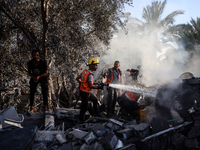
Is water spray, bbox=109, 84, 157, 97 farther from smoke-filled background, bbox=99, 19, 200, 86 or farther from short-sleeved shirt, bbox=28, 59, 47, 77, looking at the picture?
smoke-filled background, bbox=99, 19, 200, 86

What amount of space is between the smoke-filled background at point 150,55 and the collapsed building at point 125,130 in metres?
13.9

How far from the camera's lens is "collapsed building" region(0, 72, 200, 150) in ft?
10.1

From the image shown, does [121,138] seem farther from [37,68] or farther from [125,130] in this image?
[37,68]

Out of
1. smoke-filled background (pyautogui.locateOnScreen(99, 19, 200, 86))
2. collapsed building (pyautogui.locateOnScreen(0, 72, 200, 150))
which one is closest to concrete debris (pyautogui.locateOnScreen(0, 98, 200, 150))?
collapsed building (pyautogui.locateOnScreen(0, 72, 200, 150))

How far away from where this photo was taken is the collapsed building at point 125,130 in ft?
10.1

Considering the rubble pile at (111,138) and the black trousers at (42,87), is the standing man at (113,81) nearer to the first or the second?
the rubble pile at (111,138)

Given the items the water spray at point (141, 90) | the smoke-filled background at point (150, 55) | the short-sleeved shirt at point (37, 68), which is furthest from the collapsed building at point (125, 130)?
the smoke-filled background at point (150, 55)

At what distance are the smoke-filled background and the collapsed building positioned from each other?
548 inches

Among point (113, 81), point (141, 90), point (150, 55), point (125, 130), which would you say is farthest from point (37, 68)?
point (150, 55)

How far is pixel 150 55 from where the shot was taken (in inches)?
936

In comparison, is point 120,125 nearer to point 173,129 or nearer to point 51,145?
point 173,129

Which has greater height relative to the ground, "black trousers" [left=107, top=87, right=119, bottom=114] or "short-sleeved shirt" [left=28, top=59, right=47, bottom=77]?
"short-sleeved shirt" [left=28, top=59, right=47, bottom=77]

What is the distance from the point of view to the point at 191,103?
439cm

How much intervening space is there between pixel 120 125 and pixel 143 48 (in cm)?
2103
